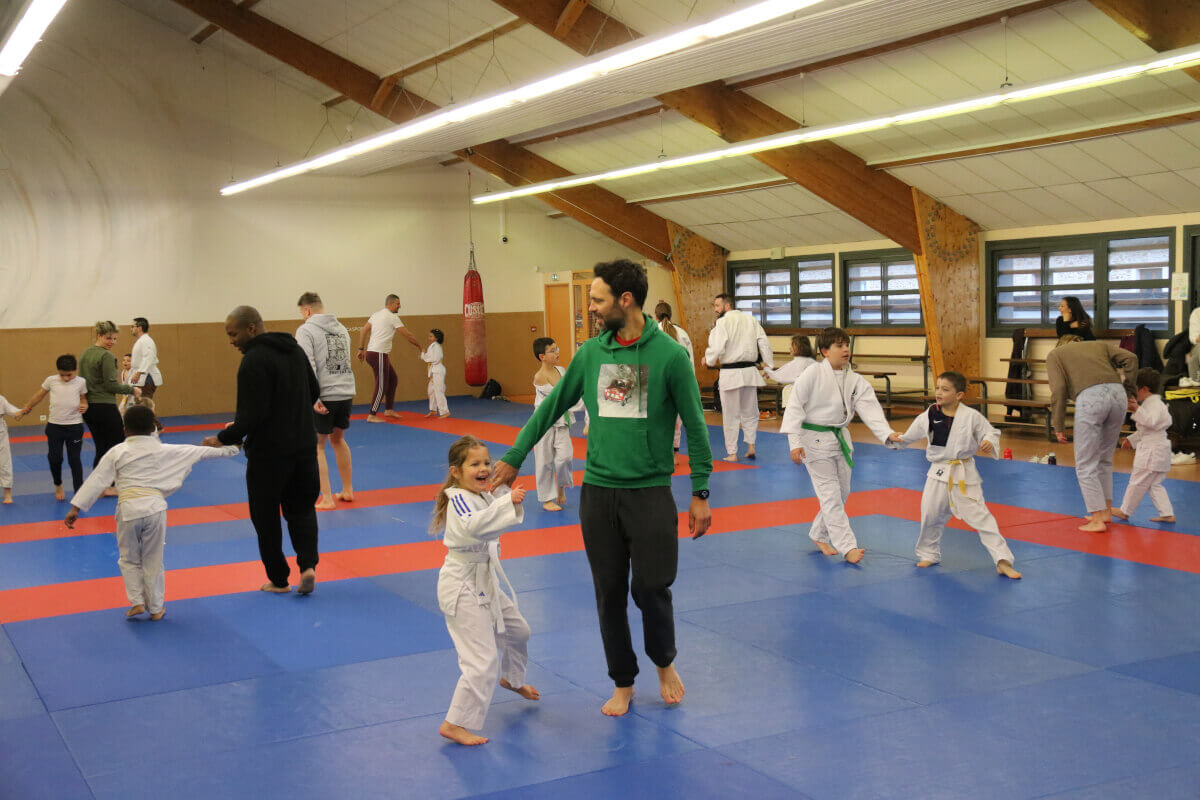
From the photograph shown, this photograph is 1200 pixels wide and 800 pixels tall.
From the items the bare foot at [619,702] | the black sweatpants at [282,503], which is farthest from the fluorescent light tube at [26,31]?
the bare foot at [619,702]

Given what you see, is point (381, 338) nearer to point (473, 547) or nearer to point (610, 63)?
point (610, 63)

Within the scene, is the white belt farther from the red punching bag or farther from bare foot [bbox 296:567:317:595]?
the red punching bag

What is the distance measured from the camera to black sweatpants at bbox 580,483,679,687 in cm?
395

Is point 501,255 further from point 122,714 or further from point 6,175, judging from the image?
point 122,714

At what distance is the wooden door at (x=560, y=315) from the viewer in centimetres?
1956

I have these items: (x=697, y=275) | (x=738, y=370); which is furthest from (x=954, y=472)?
(x=697, y=275)

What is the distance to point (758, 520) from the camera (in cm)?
784

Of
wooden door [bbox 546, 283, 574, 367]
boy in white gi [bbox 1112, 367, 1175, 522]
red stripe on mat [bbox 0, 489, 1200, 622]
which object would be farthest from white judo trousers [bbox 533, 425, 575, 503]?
wooden door [bbox 546, 283, 574, 367]

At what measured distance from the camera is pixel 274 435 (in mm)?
5656

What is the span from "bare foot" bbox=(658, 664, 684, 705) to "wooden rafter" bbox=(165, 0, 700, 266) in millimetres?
12750

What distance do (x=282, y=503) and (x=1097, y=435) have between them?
5444 mm

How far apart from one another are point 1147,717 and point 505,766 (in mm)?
2393

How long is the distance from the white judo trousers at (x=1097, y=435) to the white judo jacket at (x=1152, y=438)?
0.23 metres

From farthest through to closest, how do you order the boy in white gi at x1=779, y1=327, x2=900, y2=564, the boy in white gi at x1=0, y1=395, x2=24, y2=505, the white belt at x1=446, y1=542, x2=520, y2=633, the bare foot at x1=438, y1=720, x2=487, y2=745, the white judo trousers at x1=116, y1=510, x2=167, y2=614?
the boy in white gi at x1=0, y1=395, x2=24, y2=505 < the boy in white gi at x1=779, y1=327, x2=900, y2=564 < the white judo trousers at x1=116, y1=510, x2=167, y2=614 < the white belt at x1=446, y1=542, x2=520, y2=633 < the bare foot at x1=438, y1=720, x2=487, y2=745
